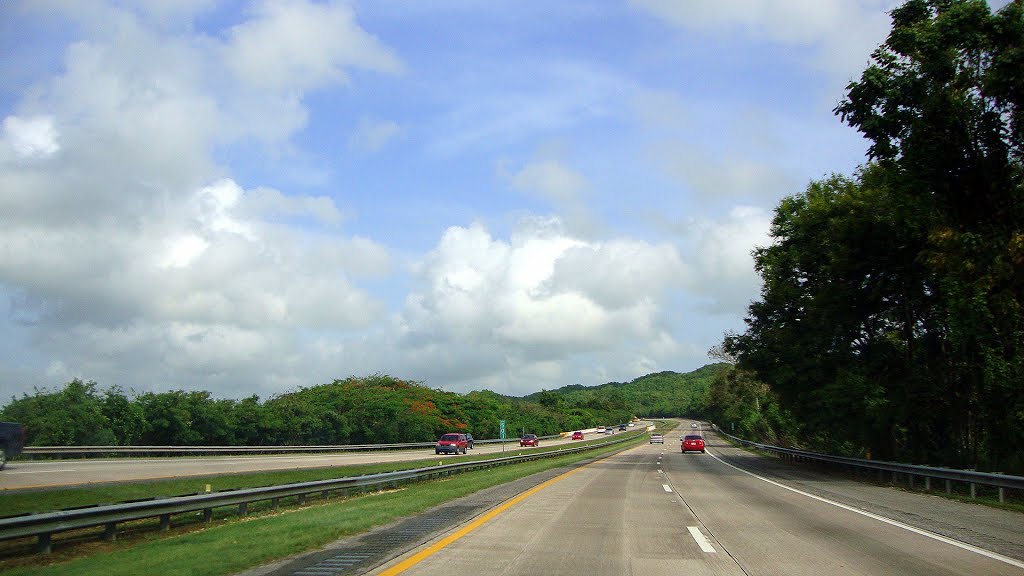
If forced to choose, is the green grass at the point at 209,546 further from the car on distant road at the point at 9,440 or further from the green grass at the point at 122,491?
the car on distant road at the point at 9,440

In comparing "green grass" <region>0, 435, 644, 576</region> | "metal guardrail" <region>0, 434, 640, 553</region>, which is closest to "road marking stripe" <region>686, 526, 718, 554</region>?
"green grass" <region>0, 435, 644, 576</region>

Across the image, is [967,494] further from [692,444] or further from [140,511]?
[692,444]

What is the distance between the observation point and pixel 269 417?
195 ft

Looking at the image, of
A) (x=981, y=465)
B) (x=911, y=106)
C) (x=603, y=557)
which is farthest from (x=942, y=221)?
(x=603, y=557)

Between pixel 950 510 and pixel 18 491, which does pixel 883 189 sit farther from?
pixel 18 491

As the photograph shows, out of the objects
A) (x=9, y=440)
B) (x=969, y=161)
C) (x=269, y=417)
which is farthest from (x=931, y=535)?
(x=269, y=417)

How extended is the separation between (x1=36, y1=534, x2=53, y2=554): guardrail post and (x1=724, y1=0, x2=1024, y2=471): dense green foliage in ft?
80.9

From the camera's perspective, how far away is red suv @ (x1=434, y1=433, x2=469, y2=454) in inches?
2290

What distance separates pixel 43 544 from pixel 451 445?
1907 inches

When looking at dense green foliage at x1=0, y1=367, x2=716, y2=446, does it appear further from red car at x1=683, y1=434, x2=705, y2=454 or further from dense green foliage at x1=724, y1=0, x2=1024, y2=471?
dense green foliage at x1=724, y1=0, x2=1024, y2=471

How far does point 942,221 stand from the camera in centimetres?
2433

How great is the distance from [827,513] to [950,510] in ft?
A: 11.6

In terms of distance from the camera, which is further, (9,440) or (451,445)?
(451,445)

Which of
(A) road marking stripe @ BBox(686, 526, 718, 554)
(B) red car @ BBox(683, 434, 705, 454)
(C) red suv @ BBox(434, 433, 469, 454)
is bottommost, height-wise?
(B) red car @ BBox(683, 434, 705, 454)
